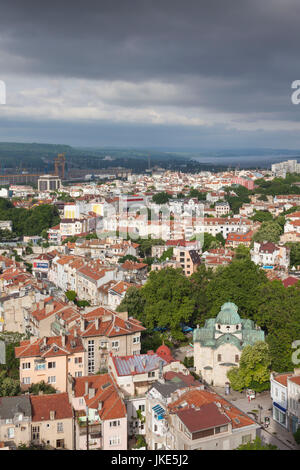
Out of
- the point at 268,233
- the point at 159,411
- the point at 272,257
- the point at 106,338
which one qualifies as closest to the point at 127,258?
the point at 272,257

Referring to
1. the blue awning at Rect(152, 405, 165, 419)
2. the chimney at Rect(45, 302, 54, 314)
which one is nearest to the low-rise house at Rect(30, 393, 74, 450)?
the blue awning at Rect(152, 405, 165, 419)

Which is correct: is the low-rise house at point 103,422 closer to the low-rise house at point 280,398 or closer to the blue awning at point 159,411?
the blue awning at point 159,411

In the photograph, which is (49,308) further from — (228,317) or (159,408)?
(159,408)

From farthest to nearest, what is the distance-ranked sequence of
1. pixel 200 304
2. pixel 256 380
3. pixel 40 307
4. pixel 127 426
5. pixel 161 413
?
pixel 200 304, pixel 40 307, pixel 256 380, pixel 127 426, pixel 161 413

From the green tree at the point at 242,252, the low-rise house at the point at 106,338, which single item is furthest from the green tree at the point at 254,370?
the green tree at the point at 242,252

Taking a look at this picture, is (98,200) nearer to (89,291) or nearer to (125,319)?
(89,291)

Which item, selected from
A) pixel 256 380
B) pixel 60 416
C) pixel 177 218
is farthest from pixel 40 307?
pixel 177 218
